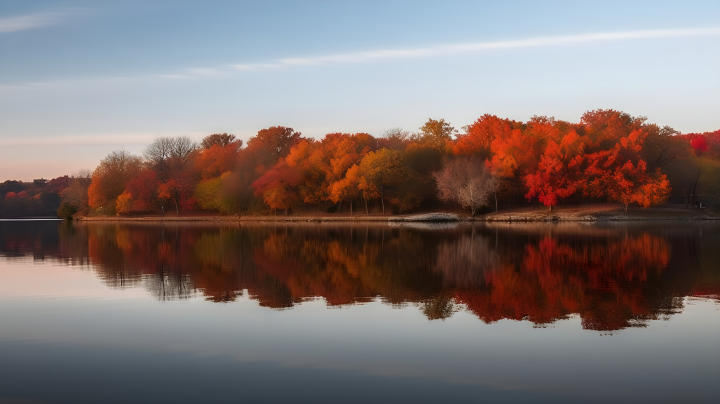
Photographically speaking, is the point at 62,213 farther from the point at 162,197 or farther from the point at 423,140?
the point at 423,140

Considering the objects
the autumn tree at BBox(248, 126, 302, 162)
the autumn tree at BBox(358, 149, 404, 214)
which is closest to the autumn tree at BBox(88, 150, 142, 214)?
the autumn tree at BBox(248, 126, 302, 162)

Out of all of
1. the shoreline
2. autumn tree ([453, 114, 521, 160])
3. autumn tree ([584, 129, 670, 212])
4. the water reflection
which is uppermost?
autumn tree ([453, 114, 521, 160])

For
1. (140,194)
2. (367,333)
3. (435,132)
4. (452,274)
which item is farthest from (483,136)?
(367,333)

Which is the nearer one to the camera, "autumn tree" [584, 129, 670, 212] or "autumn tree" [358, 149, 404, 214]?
"autumn tree" [584, 129, 670, 212]

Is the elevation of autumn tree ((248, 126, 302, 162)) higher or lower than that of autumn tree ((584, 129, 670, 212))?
higher

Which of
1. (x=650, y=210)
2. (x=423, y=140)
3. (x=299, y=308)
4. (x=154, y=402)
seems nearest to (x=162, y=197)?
(x=423, y=140)

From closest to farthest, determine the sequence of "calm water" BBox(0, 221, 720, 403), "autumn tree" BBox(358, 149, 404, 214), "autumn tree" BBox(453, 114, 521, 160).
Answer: "calm water" BBox(0, 221, 720, 403)
"autumn tree" BBox(358, 149, 404, 214)
"autumn tree" BBox(453, 114, 521, 160)

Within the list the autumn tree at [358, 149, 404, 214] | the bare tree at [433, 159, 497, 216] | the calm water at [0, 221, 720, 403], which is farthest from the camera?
the autumn tree at [358, 149, 404, 214]

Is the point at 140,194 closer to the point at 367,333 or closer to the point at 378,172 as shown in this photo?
the point at 378,172

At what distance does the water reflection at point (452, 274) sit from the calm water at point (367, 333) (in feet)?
0.38

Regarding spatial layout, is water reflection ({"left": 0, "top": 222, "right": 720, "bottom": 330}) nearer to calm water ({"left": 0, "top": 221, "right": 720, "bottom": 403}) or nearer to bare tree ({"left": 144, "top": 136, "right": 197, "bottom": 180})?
calm water ({"left": 0, "top": 221, "right": 720, "bottom": 403})

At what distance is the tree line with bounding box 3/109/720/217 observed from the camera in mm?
71500

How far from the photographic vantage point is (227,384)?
9117mm

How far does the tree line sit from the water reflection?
36.8 metres
